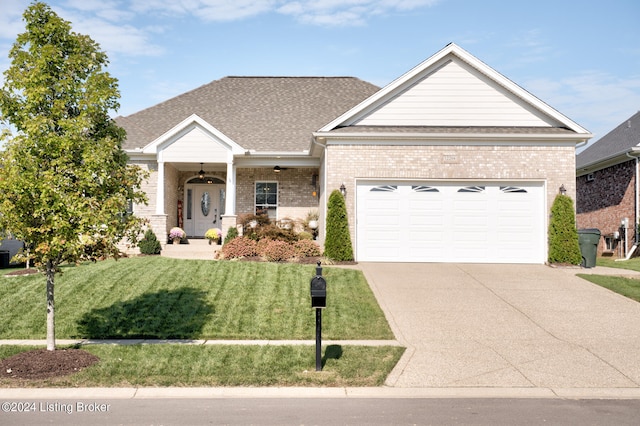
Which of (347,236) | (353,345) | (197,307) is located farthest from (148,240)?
(353,345)

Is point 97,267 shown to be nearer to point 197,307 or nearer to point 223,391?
point 197,307

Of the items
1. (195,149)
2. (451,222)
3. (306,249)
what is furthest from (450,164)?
(195,149)

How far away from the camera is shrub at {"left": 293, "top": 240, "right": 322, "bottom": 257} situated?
1602 cm

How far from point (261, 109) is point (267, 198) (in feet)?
14.7

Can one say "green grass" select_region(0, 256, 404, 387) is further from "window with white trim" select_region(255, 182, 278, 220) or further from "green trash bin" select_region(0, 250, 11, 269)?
"green trash bin" select_region(0, 250, 11, 269)

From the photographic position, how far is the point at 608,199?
2317cm

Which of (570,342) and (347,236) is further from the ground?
(347,236)

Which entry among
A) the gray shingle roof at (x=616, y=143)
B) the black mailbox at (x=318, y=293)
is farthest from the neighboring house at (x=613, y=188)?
the black mailbox at (x=318, y=293)

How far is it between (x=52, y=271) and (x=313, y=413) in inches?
184

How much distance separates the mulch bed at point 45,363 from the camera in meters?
7.04

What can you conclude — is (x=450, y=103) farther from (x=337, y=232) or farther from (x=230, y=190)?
(x=230, y=190)

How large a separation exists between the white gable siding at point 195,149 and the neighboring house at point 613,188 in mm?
15445

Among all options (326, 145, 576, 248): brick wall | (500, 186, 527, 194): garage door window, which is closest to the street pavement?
(500, 186, 527, 194): garage door window

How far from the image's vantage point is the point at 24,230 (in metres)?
7.43
